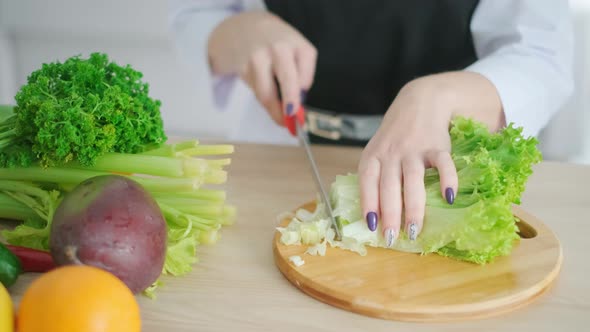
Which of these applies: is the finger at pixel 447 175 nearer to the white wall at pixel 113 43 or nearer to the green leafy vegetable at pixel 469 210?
the green leafy vegetable at pixel 469 210

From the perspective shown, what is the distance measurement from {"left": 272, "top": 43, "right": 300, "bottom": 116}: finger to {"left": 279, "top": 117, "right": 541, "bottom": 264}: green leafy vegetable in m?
0.41

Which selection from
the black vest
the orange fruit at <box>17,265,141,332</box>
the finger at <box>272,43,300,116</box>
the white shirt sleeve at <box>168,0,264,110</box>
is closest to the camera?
the orange fruit at <box>17,265,141,332</box>

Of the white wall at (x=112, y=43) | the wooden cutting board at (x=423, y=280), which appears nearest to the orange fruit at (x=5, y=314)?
the wooden cutting board at (x=423, y=280)

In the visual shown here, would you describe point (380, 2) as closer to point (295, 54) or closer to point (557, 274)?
point (295, 54)

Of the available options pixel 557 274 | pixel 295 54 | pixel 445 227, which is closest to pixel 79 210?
pixel 445 227

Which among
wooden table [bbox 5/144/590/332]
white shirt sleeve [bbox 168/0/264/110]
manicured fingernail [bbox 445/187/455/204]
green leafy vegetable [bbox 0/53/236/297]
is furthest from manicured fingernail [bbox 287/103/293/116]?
manicured fingernail [bbox 445/187/455/204]

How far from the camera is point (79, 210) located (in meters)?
0.92

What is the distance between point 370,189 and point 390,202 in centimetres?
5

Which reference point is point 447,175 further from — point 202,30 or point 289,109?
point 202,30

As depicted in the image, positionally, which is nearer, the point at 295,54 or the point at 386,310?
the point at 386,310

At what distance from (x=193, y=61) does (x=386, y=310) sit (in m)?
1.29

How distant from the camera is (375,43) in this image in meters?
1.83

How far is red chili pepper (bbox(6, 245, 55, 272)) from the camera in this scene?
104 centimetres

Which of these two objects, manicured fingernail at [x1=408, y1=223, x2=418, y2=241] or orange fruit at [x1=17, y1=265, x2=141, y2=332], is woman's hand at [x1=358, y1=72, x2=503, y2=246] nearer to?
manicured fingernail at [x1=408, y1=223, x2=418, y2=241]
